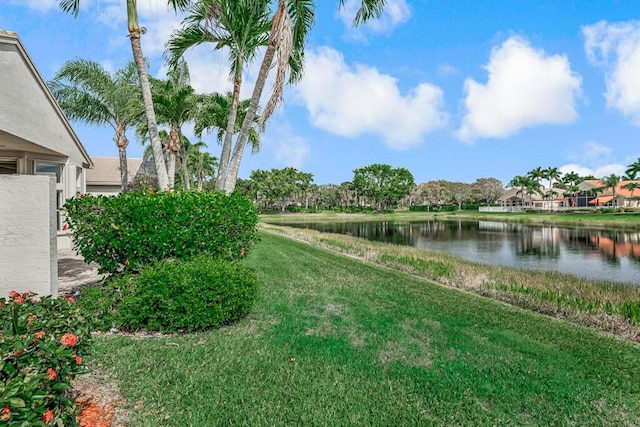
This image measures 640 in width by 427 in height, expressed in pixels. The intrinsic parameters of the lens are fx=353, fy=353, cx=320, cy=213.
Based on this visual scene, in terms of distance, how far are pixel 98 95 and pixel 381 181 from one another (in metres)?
75.5

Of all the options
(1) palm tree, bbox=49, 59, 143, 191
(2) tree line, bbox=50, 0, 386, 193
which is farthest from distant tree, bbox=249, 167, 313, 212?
(2) tree line, bbox=50, 0, 386, 193

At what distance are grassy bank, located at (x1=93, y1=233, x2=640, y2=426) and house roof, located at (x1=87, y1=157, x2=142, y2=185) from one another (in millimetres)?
20955

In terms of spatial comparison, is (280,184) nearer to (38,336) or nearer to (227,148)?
(227,148)

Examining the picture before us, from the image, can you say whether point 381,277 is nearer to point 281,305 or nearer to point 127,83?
point 281,305

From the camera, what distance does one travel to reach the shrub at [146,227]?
18.1 ft

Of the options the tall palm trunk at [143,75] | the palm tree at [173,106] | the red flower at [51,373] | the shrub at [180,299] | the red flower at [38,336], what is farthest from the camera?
the palm tree at [173,106]

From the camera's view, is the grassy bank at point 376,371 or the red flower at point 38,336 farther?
the grassy bank at point 376,371

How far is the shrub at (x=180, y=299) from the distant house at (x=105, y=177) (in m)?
19.0

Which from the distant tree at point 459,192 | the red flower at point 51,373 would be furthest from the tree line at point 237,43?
the distant tree at point 459,192

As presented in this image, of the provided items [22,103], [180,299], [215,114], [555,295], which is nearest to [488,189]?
[215,114]

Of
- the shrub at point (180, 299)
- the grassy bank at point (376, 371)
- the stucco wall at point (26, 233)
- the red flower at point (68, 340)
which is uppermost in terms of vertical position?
the stucco wall at point (26, 233)

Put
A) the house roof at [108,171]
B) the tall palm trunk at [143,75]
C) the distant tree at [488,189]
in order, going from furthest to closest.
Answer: the distant tree at [488,189] → the house roof at [108,171] → the tall palm trunk at [143,75]

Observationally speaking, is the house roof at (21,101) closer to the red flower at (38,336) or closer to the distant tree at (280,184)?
the red flower at (38,336)

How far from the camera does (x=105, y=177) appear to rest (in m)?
23.2
